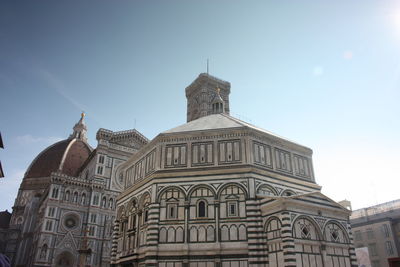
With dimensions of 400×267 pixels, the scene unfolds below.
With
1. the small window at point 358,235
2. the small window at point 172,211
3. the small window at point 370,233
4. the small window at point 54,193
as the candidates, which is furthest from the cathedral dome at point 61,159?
the small window at point 370,233

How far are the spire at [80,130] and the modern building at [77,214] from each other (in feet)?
89.5

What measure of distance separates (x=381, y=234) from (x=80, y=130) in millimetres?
70872

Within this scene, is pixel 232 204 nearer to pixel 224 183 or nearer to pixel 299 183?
pixel 224 183

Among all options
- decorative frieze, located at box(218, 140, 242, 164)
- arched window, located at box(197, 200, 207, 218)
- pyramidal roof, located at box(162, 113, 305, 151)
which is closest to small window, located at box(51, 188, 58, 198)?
pyramidal roof, located at box(162, 113, 305, 151)

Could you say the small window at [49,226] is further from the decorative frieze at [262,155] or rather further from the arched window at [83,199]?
the decorative frieze at [262,155]

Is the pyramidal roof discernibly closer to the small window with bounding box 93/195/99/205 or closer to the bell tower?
the bell tower

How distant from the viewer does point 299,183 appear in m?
27.8

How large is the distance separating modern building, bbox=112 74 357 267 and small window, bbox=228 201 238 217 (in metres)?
0.07

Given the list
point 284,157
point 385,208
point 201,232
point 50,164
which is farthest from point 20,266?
point 385,208

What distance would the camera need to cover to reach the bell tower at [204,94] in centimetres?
5400

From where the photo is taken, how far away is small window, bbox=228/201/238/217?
23.7 m

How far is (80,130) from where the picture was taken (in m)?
87.8

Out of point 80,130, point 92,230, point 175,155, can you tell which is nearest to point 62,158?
point 80,130

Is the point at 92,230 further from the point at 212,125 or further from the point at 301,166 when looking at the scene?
the point at 301,166
